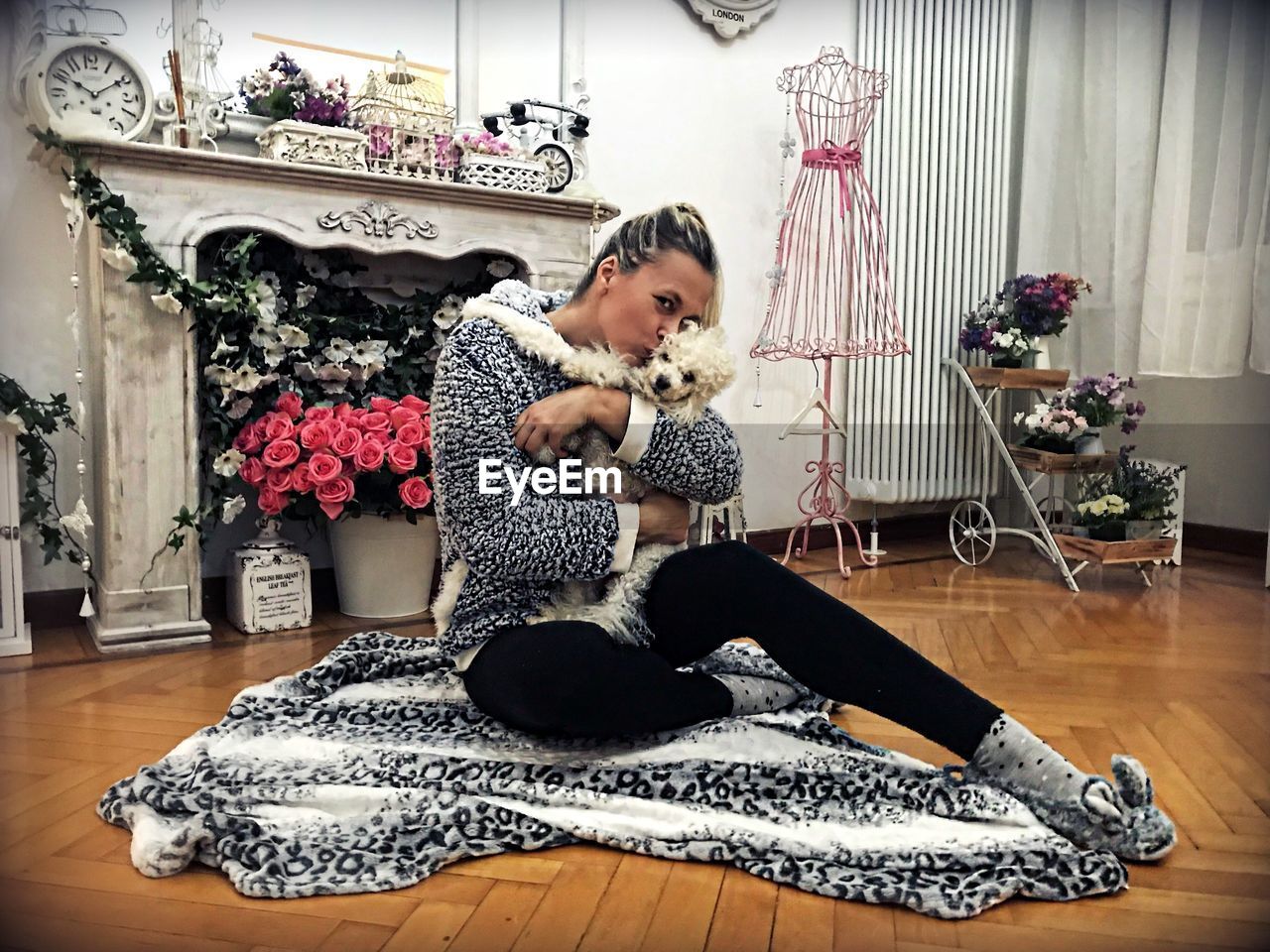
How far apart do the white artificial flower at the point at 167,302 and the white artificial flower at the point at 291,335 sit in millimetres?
238

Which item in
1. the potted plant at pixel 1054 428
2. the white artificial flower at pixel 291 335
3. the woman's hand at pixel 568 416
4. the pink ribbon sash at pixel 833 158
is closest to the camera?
the woman's hand at pixel 568 416

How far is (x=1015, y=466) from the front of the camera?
308cm

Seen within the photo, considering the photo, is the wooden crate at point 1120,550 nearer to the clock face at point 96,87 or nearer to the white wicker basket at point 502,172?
the white wicker basket at point 502,172

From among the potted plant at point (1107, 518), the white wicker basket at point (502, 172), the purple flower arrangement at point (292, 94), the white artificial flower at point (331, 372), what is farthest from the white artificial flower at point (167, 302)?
the potted plant at point (1107, 518)

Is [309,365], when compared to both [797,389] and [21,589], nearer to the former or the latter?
[21,589]

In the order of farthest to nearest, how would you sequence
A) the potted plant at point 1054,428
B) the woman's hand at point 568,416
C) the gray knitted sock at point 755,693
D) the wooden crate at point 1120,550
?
the potted plant at point 1054,428 < the wooden crate at point 1120,550 < the gray knitted sock at point 755,693 < the woman's hand at point 568,416

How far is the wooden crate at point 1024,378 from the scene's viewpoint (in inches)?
121

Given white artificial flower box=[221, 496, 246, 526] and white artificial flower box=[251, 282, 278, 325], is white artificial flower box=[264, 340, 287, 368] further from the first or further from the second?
white artificial flower box=[221, 496, 246, 526]

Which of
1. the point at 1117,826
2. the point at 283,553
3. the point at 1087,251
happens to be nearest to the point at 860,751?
the point at 1117,826

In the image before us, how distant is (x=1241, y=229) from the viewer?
2.53 m

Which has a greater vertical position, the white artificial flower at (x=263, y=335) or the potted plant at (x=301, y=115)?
the potted plant at (x=301, y=115)

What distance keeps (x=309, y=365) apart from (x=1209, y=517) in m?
2.87

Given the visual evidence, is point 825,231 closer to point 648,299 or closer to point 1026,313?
point 1026,313

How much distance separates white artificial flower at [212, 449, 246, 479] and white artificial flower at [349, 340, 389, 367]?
342 millimetres
